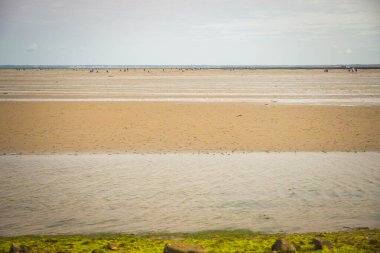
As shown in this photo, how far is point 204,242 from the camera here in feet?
16.8

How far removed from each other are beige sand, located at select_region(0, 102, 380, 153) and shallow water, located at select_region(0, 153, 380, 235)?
1528 mm

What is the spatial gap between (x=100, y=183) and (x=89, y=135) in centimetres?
678

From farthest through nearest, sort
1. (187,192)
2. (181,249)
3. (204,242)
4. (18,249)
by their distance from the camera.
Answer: (187,192), (204,242), (18,249), (181,249)

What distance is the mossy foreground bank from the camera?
15.8ft

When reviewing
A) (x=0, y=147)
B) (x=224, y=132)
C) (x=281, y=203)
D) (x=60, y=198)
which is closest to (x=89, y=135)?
(x=0, y=147)

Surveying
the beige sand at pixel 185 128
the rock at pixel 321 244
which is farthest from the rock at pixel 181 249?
the beige sand at pixel 185 128

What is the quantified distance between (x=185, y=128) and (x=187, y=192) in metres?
8.53

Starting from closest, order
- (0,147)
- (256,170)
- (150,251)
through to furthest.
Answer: (150,251), (256,170), (0,147)

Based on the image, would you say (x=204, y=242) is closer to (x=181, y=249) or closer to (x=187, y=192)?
(x=181, y=249)

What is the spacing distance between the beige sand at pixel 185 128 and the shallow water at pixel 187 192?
5.01ft

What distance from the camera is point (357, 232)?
5500 millimetres

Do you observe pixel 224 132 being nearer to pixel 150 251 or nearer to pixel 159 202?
pixel 159 202

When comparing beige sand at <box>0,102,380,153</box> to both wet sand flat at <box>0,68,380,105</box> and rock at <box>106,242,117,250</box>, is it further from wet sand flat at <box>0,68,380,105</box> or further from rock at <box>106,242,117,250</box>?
rock at <box>106,242,117,250</box>

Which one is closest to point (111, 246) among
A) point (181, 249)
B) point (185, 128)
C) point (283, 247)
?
point (181, 249)
